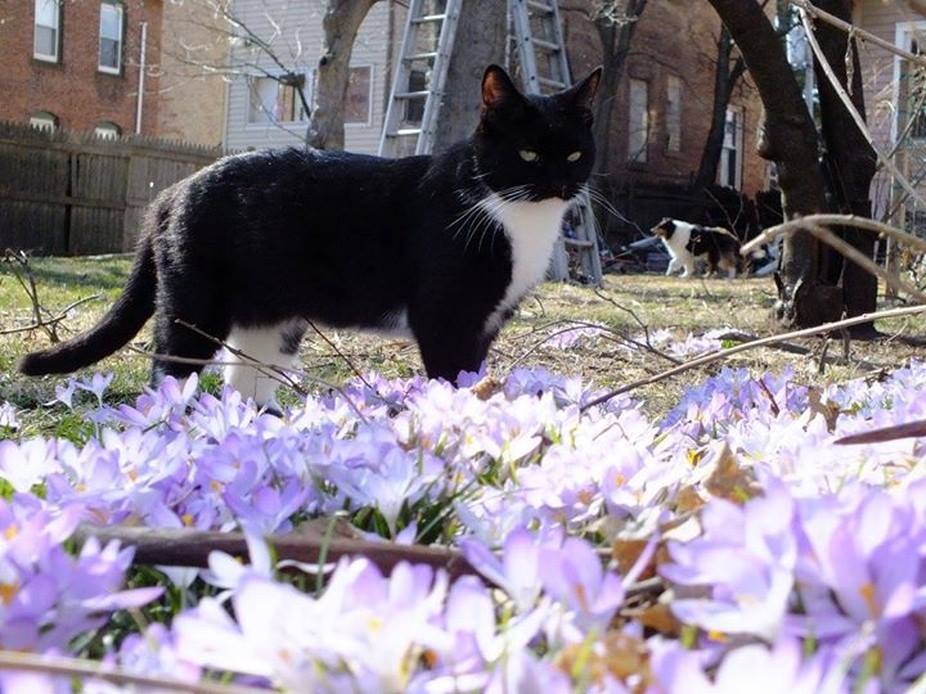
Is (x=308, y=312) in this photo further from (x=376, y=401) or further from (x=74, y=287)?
(x=74, y=287)

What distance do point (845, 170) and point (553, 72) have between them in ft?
20.6

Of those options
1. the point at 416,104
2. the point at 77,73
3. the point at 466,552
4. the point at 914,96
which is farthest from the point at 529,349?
the point at 77,73

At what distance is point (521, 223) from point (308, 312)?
2.89 feet

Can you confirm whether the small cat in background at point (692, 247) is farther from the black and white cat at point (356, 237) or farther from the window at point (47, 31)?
the window at point (47, 31)

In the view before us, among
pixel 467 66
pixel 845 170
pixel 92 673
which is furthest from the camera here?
pixel 467 66

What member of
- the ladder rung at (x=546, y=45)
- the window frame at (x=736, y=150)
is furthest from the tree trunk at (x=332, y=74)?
the window frame at (x=736, y=150)

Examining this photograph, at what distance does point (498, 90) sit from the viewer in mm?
4363

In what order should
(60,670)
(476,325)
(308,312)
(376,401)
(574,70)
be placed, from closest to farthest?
(60,670) → (376,401) → (476,325) → (308,312) → (574,70)

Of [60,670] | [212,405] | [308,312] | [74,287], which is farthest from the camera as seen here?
[74,287]

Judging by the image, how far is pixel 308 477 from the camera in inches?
49.8

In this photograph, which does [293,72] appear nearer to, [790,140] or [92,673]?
[790,140]

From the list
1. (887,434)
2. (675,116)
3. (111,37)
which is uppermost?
(111,37)

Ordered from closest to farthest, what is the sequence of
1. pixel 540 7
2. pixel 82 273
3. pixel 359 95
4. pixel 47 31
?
pixel 82 273 < pixel 540 7 < pixel 359 95 < pixel 47 31

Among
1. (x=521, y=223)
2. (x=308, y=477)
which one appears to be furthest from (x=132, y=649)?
(x=521, y=223)
